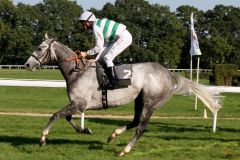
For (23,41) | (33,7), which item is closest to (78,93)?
(23,41)

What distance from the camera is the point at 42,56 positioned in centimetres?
896

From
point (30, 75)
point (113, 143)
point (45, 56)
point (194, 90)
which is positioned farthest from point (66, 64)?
point (30, 75)

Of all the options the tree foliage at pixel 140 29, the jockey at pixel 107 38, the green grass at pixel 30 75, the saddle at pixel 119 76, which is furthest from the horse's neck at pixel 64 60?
the tree foliage at pixel 140 29

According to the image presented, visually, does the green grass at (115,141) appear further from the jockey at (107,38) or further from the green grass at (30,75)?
the green grass at (30,75)

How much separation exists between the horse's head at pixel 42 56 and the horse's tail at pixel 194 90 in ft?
7.28

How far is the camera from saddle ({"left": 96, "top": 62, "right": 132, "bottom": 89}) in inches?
339

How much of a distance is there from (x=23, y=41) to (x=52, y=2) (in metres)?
19.6

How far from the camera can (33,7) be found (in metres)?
102

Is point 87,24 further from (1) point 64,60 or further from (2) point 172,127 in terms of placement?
(2) point 172,127

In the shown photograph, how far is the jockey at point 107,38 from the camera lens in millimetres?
8414

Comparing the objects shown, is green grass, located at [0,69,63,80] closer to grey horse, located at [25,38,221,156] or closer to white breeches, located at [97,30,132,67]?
grey horse, located at [25,38,221,156]

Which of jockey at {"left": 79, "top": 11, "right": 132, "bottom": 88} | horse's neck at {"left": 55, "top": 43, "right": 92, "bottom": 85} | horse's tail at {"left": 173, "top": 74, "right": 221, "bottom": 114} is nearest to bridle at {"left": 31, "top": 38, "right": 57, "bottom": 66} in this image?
horse's neck at {"left": 55, "top": 43, "right": 92, "bottom": 85}

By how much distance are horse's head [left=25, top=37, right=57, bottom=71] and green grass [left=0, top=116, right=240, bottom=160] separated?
137 cm

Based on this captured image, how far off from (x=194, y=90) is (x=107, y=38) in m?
1.93
